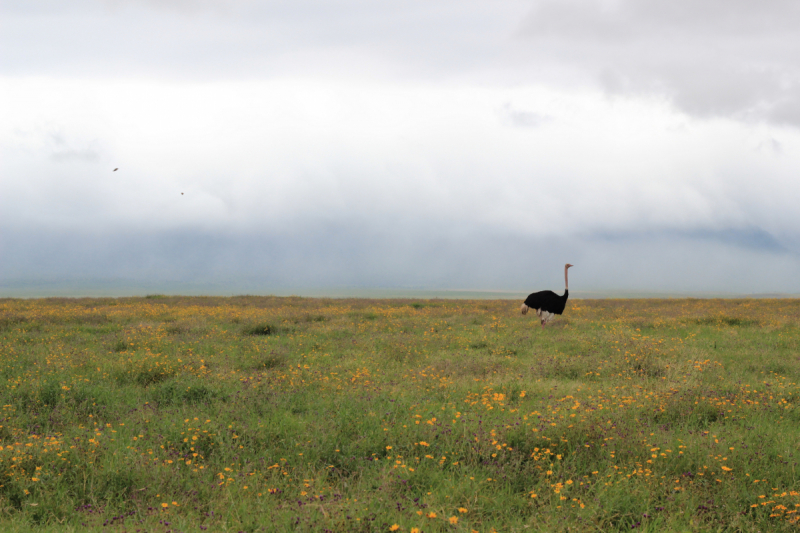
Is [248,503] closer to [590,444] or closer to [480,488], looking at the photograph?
[480,488]

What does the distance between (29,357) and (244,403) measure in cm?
729

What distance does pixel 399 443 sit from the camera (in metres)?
5.97

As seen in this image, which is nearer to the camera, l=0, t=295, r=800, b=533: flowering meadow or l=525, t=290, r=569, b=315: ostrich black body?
l=0, t=295, r=800, b=533: flowering meadow

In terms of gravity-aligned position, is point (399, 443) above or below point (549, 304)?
below

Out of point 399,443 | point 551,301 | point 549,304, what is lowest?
point 399,443

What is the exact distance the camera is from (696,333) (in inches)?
661

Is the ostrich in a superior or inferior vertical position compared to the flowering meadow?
superior

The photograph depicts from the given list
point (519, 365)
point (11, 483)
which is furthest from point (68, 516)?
point (519, 365)

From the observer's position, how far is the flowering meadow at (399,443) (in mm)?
4461

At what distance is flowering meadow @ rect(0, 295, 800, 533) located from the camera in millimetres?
4461

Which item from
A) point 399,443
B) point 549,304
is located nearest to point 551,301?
point 549,304

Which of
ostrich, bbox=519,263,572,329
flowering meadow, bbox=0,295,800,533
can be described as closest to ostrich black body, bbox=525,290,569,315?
ostrich, bbox=519,263,572,329

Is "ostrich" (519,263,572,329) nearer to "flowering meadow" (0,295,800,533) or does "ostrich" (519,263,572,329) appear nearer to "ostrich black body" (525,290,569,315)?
"ostrich black body" (525,290,569,315)

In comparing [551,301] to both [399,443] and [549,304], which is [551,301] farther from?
[399,443]
